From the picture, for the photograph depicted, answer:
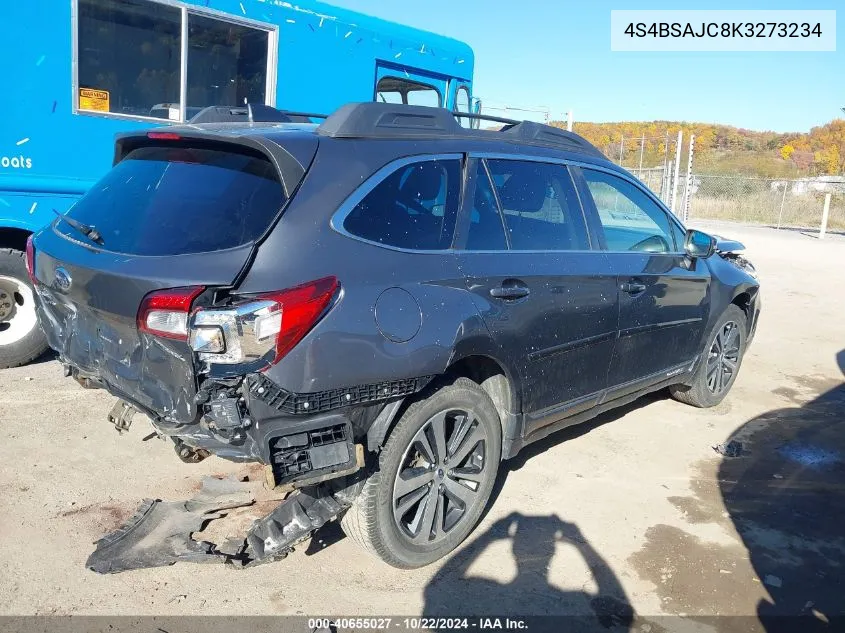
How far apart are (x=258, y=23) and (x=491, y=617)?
5.34 metres

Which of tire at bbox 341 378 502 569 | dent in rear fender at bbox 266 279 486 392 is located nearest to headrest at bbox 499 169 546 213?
dent in rear fender at bbox 266 279 486 392

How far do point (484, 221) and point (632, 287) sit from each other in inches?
49.7

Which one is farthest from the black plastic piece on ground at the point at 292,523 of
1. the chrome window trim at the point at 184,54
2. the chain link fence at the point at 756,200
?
the chain link fence at the point at 756,200

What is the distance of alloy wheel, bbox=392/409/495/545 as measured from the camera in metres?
3.20

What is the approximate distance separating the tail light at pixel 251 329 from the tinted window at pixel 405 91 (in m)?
5.23

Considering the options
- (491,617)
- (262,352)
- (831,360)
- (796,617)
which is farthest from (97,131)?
(831,360)

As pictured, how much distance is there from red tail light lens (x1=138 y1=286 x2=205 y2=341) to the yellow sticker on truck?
366 centimetres

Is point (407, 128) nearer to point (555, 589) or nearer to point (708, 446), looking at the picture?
point (555, 589)

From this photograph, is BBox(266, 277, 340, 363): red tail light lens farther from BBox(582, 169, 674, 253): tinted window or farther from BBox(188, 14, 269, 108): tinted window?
BBox(188, 14, 269, 108): tinted window

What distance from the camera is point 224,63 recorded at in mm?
6289

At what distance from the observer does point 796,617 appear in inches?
123

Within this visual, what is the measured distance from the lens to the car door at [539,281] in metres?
3.43

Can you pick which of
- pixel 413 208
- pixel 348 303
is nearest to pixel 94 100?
pixel 413 208

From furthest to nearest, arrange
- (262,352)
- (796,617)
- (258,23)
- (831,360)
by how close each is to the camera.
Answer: (831,360) → (258,23) → (796,617) → (262,352)
